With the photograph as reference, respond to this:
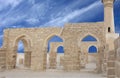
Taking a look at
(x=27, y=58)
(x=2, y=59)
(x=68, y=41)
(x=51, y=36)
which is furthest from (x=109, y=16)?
(x=2, y=59)

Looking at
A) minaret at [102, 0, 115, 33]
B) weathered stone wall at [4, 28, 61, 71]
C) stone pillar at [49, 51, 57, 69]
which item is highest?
minaret at [102, 0, 115, 33]

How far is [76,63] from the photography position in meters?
15.8

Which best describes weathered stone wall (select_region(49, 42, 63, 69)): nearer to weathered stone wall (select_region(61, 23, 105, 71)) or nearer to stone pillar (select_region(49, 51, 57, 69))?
stone pillar (select_region(49, 51, 57, 69))

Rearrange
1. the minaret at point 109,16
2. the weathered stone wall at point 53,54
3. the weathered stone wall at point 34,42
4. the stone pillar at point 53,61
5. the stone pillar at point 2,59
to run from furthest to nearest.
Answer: the weathered stone wall at point 53,54 → the stone pillar at point 53,61 → the stone pillar at point 2,59 → the weathered stone wall at point 34,42 → the minaret at point 109,16

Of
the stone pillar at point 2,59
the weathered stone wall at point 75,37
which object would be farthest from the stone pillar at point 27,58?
the weathered stone wall at point 75,37

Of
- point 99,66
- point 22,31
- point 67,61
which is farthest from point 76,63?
point 22,31

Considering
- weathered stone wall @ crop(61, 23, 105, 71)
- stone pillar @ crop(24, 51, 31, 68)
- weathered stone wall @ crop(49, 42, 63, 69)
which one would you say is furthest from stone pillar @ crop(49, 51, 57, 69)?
weathered stone wall @ crop(61, 23, 105, 71)

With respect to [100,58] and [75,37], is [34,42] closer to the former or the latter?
[75,37]

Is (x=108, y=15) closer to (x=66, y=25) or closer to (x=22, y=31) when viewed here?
(x=66, y=25)

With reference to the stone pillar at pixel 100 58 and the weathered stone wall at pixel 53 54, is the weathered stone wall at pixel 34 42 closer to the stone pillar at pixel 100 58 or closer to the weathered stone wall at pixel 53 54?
the weathered stone wall at pixel 53 54

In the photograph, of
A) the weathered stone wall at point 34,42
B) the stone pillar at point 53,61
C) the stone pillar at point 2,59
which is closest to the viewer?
the weathered stone wall at point 34,42

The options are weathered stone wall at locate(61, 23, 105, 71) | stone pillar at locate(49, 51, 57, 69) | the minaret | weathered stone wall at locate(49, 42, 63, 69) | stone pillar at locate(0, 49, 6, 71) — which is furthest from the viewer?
weathered stone wall at locate(49, 42, 63, 69)

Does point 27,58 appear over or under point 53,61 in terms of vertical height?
over

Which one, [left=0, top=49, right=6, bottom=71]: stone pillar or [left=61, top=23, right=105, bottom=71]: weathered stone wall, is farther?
[left=0, top=49, right=6, bottom=71]: stone pillar
